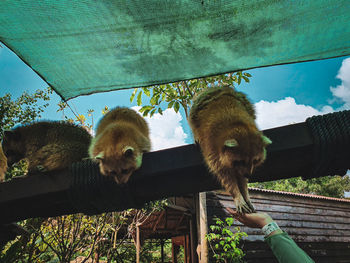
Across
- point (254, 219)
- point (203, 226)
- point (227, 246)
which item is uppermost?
point (203, 226)

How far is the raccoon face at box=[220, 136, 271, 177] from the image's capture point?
1551mm

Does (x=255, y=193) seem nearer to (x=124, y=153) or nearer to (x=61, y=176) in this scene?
(x=124, y=153)

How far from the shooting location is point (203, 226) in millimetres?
7266

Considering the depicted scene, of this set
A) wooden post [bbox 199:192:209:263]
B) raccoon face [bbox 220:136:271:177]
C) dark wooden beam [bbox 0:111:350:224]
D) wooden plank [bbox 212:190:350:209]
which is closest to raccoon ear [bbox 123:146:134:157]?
dark wooden beam [bbox 0:111:350:224]

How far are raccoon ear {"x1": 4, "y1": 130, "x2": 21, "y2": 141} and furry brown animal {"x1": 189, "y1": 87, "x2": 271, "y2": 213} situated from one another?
2308mm

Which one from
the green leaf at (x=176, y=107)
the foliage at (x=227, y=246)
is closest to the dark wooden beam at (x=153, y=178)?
the green leaf at (x=176, y=107)

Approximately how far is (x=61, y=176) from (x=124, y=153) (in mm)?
638

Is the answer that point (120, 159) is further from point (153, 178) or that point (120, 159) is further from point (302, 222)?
point (302, 222)

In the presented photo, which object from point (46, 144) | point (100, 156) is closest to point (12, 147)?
point (46, 144)

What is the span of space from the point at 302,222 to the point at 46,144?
9.83 m

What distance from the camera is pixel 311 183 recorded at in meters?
25.0

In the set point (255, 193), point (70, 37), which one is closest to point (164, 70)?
point (70, 37)

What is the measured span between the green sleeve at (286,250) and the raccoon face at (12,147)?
2.90 m

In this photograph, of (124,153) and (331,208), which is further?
(331,208)
